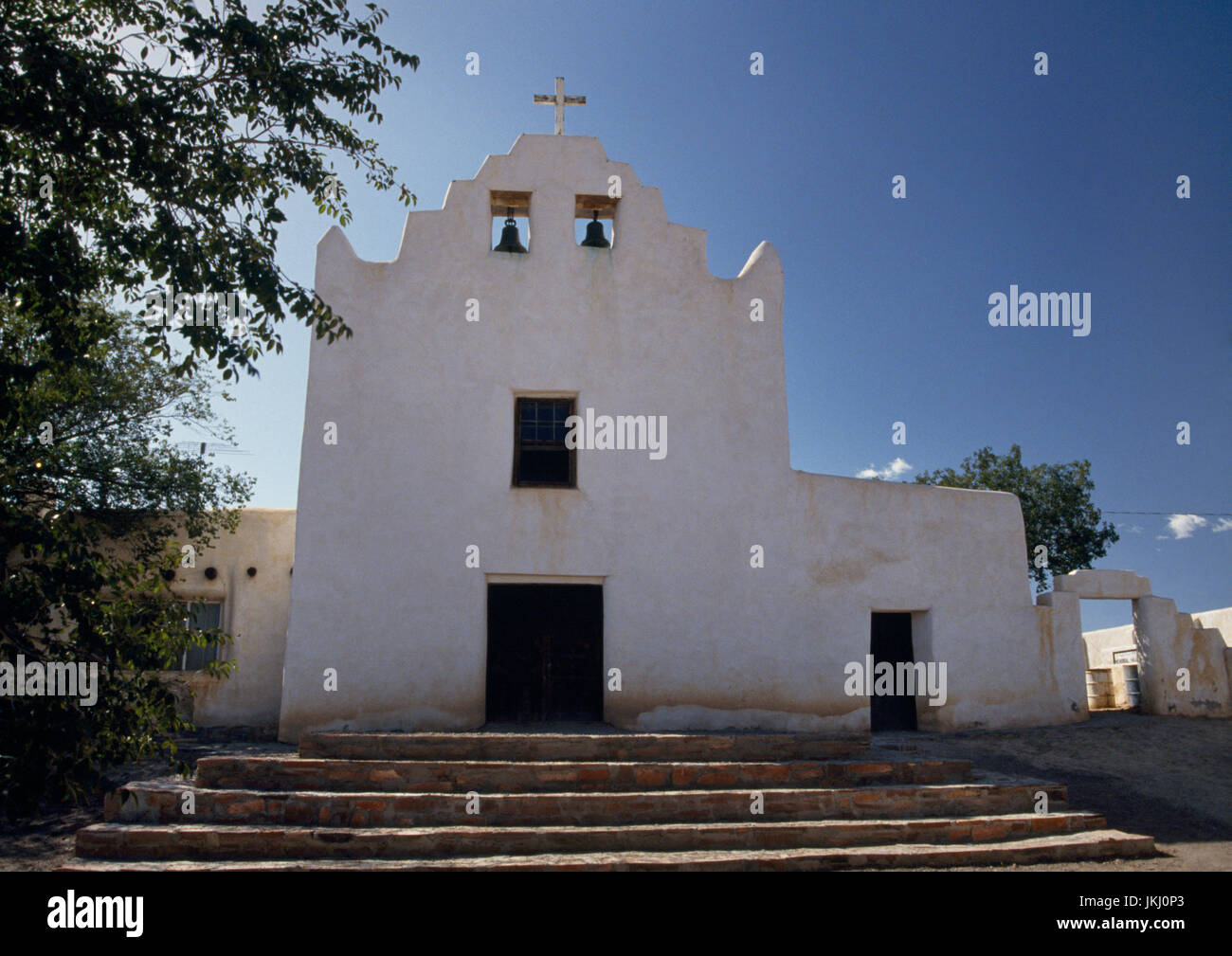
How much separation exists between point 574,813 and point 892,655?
6.56 metres

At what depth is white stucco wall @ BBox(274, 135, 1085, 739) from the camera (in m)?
10.3

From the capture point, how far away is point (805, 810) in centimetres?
748

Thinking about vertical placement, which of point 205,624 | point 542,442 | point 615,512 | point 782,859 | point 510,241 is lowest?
point 782,859

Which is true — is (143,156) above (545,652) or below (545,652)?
above

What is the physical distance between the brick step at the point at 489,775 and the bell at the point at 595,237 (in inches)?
268

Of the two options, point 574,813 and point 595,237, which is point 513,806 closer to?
point 574,813

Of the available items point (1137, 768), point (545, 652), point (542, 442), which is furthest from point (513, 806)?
point (1137, 768)

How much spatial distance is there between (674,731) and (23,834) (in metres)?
6.42

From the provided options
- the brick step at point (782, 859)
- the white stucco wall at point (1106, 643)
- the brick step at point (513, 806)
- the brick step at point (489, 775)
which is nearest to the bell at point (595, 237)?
the brick step at point (489, 775)

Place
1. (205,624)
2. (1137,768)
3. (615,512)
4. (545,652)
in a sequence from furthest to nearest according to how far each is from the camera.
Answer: (205,624) → (545,652) → (615,512) → (1137,768)

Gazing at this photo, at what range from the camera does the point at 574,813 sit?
7156 millimetres
